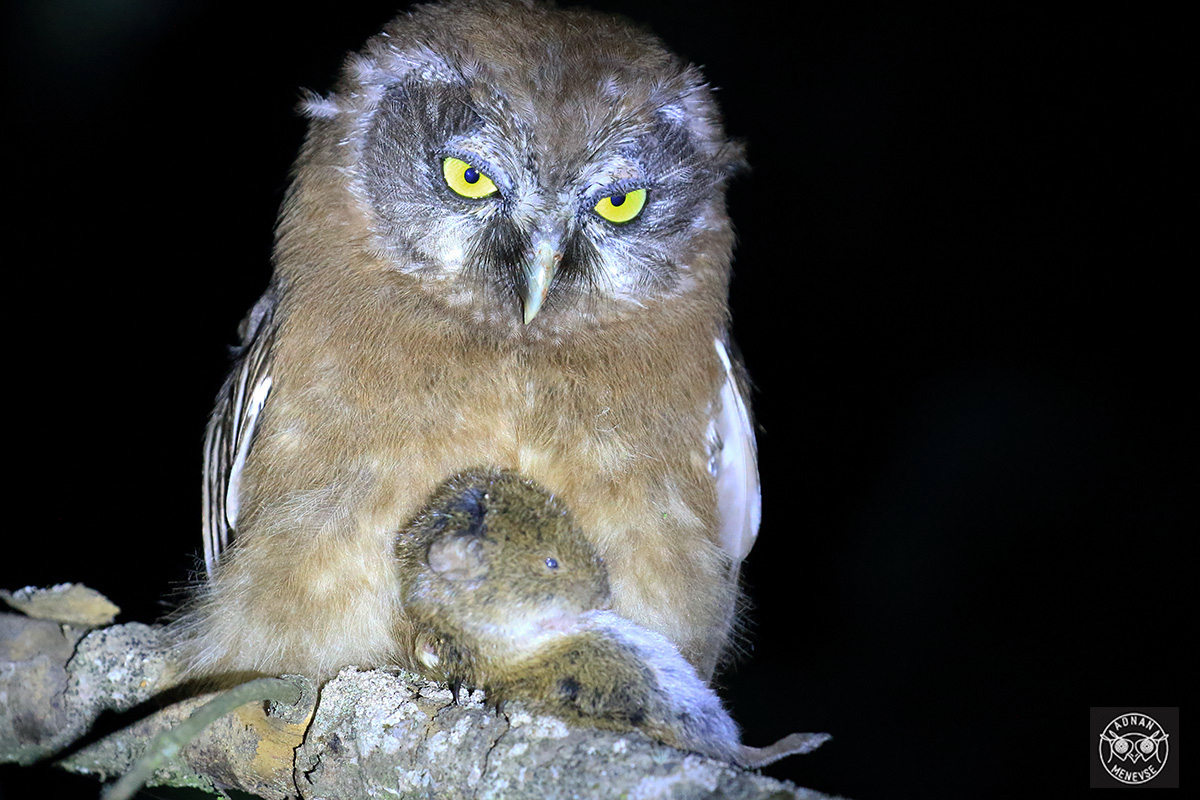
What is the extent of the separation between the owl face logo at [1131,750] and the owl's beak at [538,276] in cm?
241

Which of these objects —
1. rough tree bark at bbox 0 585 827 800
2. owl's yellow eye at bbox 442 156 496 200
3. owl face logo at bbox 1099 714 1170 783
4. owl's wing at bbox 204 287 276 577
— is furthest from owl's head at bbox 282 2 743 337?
owl face logo at bbox 1099 714 1170 783

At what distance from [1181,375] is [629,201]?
137 inches

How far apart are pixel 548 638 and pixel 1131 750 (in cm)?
229

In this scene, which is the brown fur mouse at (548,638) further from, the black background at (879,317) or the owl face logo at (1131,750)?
the black background at (879,317)

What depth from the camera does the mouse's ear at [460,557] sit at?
1794mm

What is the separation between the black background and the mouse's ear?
3.07 metres

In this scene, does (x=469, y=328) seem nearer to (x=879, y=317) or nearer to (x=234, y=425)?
(x=234, y=425)

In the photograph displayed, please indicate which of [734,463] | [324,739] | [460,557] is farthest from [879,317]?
[324,739]

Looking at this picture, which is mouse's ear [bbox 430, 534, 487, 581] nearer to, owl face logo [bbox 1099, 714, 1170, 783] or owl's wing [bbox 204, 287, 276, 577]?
owl's wing [bbox 204, 287, 276, 577]

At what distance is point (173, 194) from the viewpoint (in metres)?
4.62

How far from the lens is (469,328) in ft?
7.70

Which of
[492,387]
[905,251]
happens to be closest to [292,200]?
[492,387]

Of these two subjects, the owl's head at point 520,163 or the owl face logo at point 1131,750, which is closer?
the owl's head at point 520,163

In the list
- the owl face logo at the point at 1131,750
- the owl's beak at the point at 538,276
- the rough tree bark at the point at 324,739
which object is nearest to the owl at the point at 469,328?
the owl's beak at the point at 538,276
